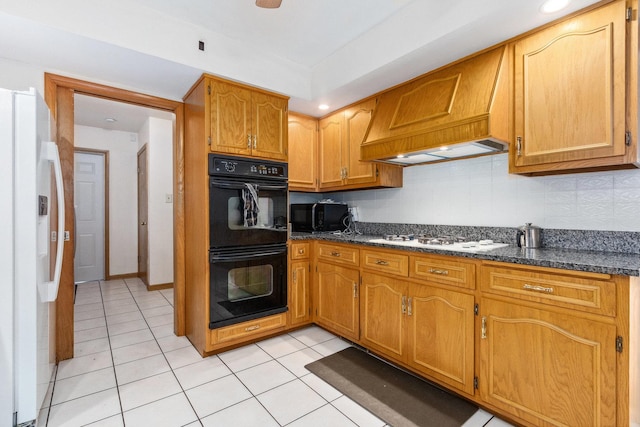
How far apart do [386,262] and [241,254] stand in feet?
3.82

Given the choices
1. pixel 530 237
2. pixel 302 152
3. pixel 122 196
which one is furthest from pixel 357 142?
pixel 122 196

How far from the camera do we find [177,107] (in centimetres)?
279

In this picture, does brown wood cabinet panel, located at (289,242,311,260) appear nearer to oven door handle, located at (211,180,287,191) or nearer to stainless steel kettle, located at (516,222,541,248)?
oven door handle, located at (211,180,287,191)

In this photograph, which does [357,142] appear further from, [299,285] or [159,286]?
[159,286]

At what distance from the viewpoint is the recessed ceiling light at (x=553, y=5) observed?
1.52 m

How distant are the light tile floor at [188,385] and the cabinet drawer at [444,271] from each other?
0.74m

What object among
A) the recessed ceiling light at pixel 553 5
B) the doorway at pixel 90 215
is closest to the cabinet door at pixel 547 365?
the recessed ceiling light at pixel 553 5

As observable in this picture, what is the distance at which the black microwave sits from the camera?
3.11 metres

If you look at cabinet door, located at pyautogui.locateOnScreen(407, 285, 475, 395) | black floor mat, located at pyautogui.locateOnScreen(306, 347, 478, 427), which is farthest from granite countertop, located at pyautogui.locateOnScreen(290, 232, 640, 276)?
black floor mat, located at pyautogui.locateOnScreen(306, 347, 478, 427)

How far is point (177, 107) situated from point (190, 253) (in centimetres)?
136

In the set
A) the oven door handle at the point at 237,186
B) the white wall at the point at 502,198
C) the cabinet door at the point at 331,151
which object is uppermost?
the cabinet door at the point at 331,151

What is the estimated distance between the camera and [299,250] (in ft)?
9.36

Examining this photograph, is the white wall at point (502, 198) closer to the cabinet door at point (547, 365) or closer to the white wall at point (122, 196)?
the cabinet door at point (547, 365)

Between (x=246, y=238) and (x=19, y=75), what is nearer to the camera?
(x=19, y=75)
